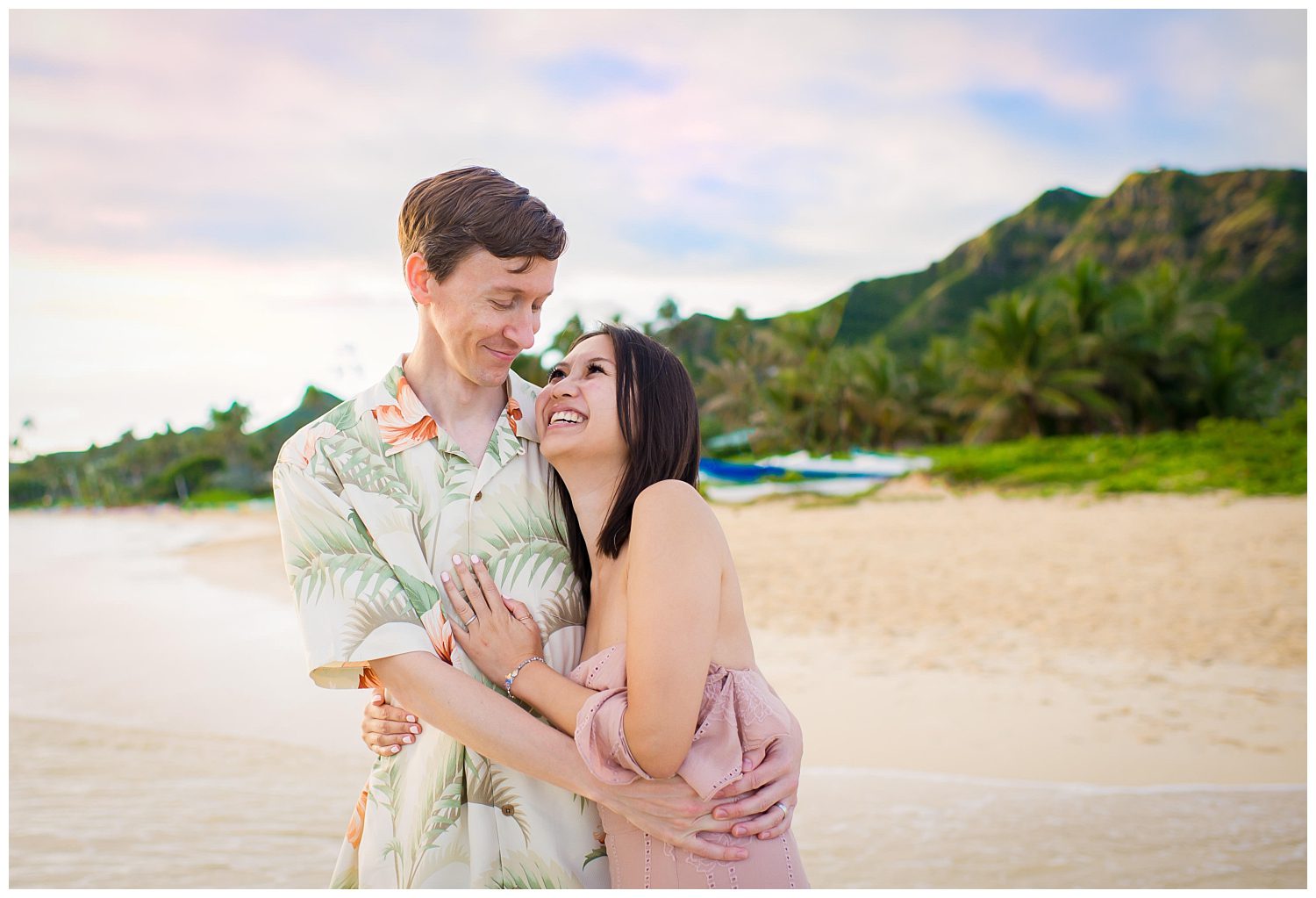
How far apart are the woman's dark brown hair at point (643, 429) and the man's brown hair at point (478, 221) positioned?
0.25 metres

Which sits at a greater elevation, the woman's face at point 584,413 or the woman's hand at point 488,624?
the woman's face at point 584,413

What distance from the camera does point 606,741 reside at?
68.3 inches

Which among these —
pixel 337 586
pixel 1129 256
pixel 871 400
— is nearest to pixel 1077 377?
pixel 871 400

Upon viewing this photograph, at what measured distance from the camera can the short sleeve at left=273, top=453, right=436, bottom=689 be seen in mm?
1796

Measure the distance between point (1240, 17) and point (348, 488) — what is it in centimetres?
2637

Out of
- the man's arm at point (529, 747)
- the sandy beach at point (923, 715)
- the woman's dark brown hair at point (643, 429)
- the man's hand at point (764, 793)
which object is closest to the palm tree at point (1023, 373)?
the sandy beach at point (923, 715)

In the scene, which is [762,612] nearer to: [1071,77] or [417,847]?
[417,847]

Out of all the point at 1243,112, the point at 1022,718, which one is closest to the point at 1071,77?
the point at 1243,112

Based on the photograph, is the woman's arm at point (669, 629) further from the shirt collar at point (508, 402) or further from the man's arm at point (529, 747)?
the shirt collar at point (508, 402)

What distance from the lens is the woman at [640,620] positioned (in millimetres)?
1697

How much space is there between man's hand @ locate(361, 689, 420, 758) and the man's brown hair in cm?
87

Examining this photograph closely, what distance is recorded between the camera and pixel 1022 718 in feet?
24.9

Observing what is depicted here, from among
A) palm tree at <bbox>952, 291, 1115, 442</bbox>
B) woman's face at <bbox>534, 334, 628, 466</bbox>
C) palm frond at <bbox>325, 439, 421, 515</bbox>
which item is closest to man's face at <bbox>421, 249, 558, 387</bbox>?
woman's face at <bbox>534, 334, 628, 466</bbox>

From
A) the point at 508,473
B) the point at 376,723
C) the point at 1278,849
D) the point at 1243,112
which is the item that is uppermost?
the point at 1243,112
